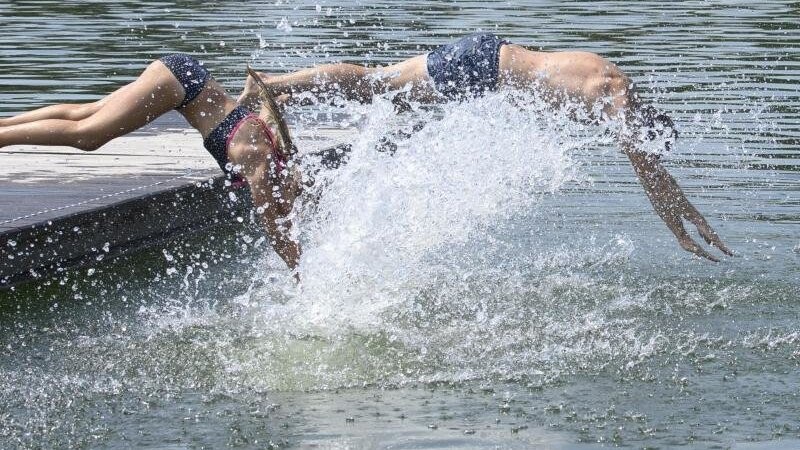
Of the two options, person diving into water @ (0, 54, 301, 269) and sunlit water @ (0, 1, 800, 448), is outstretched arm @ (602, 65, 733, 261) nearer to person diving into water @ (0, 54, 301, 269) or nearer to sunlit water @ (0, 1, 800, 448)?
sunlit water @ (0, 1, 800, 448)

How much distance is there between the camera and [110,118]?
809 cm

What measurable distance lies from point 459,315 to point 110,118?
7.14 ft

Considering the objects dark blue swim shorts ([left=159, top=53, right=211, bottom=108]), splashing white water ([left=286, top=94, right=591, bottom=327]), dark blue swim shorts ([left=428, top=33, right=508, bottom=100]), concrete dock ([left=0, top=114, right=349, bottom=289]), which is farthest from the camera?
concrete dock ([left=0, top=114, right=349, bottom=289])

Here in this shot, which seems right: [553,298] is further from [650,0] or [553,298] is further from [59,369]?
[650,0]

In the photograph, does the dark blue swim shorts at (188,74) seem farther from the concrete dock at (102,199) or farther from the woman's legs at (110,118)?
the concrete dock at (102,199)

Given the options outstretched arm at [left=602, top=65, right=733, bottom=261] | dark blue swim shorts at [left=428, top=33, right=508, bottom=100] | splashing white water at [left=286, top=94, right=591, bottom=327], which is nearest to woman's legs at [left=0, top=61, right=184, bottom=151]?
splashing white water at [left=286, top=94, right=591, bottom=327]

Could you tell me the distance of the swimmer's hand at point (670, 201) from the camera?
8.40 meters

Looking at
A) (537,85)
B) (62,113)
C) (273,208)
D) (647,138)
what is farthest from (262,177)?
(647,138)

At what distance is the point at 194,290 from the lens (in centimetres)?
917

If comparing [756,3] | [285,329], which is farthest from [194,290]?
[756,3]

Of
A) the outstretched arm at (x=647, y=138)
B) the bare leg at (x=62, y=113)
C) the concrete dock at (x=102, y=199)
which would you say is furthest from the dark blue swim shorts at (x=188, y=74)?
the outstretched arm at (x=647, y=138)

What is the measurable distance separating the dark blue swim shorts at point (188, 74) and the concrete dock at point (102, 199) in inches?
51.8

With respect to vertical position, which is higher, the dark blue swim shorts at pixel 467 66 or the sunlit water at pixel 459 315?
the dark blue swim shorts at pixel 467 66

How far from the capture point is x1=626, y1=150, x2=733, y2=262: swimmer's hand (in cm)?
840
